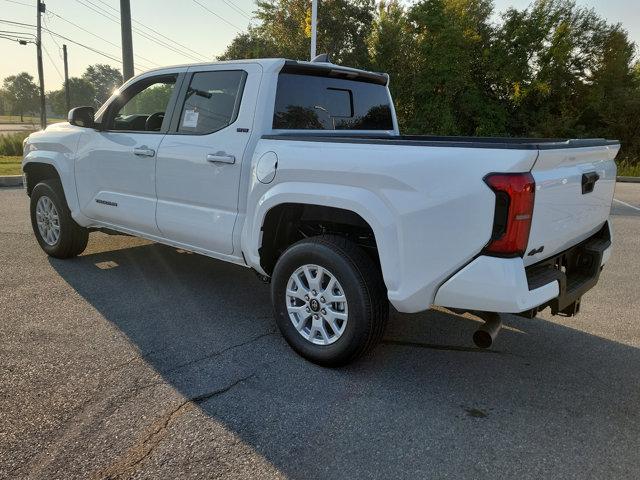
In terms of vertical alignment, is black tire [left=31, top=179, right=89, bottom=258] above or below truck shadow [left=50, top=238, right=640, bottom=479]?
above

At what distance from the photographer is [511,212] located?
8.06ft

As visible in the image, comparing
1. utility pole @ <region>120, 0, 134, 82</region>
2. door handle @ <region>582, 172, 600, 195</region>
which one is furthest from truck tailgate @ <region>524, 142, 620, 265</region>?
utility pole @ <region>120, 0, 134, 82</region>

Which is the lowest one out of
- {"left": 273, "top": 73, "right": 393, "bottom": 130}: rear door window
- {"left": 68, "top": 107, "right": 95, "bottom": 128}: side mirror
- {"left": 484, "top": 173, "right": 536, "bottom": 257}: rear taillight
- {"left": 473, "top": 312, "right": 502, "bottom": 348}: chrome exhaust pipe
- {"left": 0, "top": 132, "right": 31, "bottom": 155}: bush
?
{"left": 0, "top": 132, "right": 31, "bottom": 155}: bush

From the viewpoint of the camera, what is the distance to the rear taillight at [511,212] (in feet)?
7.98

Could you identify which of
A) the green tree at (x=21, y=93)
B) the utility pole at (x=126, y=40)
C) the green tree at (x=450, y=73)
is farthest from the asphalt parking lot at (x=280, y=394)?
the green tree at (x=21, y=93)

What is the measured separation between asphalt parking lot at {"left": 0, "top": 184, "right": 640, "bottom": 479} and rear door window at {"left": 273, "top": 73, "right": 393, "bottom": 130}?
1.57 m

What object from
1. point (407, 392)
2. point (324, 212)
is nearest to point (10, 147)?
point (324, 212)

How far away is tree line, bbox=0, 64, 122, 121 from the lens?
115 meters

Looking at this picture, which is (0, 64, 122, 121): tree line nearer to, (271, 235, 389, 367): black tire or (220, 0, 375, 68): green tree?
(220, 0, 375, 68): green tree

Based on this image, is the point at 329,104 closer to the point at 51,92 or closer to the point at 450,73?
the point at 450,73

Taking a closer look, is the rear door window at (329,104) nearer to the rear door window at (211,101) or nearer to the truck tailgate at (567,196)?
the rear door window at (211,101)

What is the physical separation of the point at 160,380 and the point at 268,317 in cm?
122

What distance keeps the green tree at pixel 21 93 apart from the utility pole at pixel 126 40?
12993cm

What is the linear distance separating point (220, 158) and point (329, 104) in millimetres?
1046
